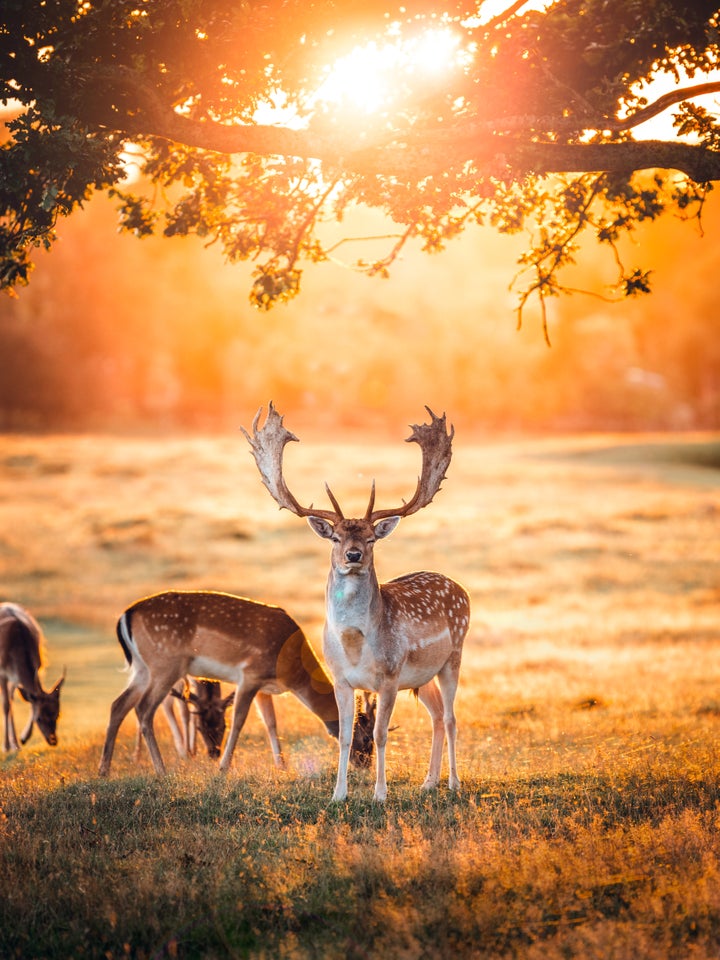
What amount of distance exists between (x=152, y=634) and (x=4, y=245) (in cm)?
418

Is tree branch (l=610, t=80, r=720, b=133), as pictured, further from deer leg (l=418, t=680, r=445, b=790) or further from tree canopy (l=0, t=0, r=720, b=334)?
deer leg (l=418, t=680, r=445, b=790)

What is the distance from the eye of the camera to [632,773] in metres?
10.0

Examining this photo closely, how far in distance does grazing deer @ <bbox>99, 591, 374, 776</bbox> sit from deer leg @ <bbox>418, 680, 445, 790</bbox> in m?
1.26

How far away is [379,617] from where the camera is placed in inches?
377

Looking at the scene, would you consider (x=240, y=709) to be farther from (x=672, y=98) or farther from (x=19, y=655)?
(x=672, y=98)

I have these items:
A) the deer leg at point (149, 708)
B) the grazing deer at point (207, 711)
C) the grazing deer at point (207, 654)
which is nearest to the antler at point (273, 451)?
the grazing deer at point (207, 654)

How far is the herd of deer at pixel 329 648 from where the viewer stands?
940 centimetres

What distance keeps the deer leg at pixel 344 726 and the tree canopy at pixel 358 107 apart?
439 centimetres

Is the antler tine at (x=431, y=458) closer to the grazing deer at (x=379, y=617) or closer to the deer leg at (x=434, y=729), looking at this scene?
the grazing deer at (x=379, y=617)

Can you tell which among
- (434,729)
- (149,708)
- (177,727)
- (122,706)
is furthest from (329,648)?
(177,727)

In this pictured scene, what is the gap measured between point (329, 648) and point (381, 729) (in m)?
0.82

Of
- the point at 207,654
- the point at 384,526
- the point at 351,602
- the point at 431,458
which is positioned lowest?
the point at 207,654

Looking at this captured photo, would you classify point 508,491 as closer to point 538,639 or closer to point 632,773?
point 538,639

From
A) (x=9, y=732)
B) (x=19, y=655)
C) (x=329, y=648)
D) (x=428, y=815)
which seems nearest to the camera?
(x=428, y=815)
